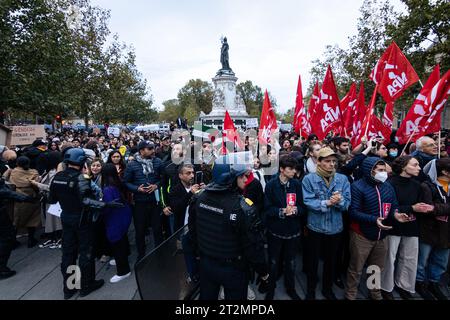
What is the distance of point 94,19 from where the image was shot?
762 inches

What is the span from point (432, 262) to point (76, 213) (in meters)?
5.05

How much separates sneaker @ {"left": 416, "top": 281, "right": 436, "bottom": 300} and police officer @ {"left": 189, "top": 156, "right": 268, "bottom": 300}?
267 cm

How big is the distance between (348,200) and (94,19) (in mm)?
22494

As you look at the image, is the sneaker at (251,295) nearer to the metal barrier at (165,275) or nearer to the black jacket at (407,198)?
the metal barrier at (165,275)

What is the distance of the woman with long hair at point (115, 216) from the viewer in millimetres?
3861

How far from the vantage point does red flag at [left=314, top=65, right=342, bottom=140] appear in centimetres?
616

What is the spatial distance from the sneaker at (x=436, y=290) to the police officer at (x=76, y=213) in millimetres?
4608

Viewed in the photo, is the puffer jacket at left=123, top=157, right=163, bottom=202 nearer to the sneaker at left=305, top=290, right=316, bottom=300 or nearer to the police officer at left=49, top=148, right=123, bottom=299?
the police officer at left=49, top=148, right=123, bottom=299

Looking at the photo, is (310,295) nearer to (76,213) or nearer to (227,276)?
(227,276)

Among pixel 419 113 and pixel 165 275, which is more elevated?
pixel 419 113

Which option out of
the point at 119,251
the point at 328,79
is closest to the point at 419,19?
the point at 328,79

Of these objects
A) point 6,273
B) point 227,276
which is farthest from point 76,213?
point 227,276

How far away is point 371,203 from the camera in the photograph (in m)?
3.25

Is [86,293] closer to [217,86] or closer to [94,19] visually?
[94,19]
